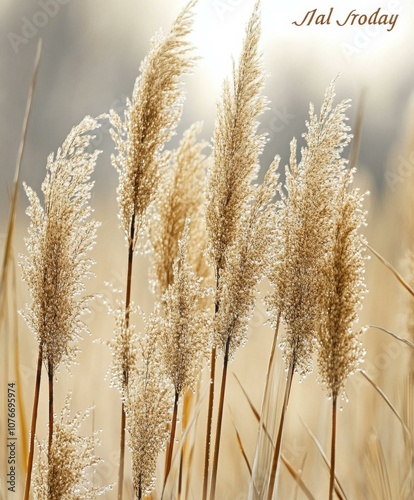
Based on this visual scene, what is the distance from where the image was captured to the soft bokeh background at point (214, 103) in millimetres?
1339

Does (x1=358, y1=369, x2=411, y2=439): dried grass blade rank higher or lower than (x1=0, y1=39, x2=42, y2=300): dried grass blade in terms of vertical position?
lower

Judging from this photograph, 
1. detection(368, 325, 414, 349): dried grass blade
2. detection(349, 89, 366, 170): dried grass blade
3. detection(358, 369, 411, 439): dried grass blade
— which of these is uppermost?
detection(349, 89, 366, 170): dried grass blade

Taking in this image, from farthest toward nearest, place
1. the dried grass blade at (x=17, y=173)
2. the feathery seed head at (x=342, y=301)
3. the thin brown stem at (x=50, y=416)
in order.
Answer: the dried grass blade at (x=17, y=173) < the thin brown stem at (x=50, y=416) < the feathery seed head at (x=342, y=301)

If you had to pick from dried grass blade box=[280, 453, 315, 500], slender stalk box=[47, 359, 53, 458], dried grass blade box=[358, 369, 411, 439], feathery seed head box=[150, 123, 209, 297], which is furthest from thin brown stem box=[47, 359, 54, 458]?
dried grass blade box=[358, 369, 411, 439]

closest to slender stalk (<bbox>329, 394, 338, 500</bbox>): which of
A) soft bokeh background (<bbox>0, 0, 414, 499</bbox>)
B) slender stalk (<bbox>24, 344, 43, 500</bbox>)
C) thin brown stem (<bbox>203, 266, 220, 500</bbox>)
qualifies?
soft bokeh background (<bbox>0, 0, 414, 499</bbox>)

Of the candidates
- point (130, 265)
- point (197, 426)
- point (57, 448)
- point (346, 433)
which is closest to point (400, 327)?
point (346, 433)

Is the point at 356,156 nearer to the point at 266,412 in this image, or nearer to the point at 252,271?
the point at 252,271

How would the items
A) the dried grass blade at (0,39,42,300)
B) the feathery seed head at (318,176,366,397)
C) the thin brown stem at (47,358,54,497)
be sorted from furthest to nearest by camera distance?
the dried grass blade at (0,39,42,300)
the thin brown stem at (47,358,54,497)
the feathery seed head at (318,176,366,397)

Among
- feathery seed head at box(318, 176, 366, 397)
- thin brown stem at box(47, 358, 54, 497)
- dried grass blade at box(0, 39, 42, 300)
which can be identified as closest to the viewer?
feathery seed head at box(318, 176, 366, 397)

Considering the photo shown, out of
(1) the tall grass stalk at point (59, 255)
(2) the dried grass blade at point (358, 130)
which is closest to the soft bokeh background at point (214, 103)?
(2) the dried grass blade at point (358, 130)

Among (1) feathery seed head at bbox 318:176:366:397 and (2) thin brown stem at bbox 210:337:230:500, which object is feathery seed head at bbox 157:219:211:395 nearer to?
(2) thin brown stem at bbox 210:337:230:500

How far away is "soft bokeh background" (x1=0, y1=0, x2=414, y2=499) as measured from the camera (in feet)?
4.39

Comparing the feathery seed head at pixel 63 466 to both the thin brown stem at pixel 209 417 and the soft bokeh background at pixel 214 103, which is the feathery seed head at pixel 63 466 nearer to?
the soft bokeh background at pixel 214 103

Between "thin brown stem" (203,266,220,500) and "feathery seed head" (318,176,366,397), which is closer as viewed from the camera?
"feathery seed head" (318,176,366,397)
